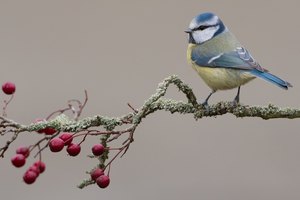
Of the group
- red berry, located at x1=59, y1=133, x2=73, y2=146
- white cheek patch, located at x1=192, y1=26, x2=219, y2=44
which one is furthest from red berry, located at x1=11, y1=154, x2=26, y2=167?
white cheek patch, located at x1=192, y1=26, x2=219, y2=44

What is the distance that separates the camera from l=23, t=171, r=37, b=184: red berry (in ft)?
4.80

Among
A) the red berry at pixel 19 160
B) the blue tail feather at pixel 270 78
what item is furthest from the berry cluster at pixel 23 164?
the blue tail feather at pixel 270 78

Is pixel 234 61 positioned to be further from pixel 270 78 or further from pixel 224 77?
pixel 270 78

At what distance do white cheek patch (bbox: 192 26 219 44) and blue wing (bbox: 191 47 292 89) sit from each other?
0.08 metres

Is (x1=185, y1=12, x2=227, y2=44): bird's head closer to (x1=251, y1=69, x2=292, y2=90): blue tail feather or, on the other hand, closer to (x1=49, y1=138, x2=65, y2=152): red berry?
(x1=251, y1=69, x2=292, y2=90): blue tail feather

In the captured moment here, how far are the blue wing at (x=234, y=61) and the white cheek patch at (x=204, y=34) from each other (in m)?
0.08

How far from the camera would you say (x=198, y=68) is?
88.3 inches

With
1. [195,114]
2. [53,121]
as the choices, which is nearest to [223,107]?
[195,114]

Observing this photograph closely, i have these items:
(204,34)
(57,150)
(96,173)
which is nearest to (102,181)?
(96,173)

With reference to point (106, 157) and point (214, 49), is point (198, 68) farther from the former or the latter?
point (106, 157)

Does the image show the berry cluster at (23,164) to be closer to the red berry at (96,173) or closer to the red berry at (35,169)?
the red berry at (35,169)

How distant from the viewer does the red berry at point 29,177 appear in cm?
146

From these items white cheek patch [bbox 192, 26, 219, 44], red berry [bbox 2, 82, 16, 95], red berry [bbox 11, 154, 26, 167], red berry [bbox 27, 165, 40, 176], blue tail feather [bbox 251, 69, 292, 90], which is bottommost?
blue tail feather [bbox 251, 69, 292, 90]

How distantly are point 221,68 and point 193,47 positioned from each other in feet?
0.70
